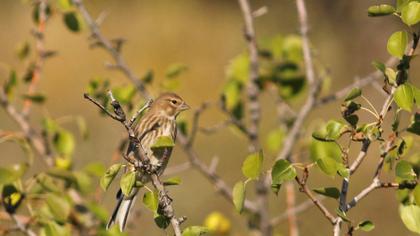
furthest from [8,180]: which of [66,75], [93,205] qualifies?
[66,75]

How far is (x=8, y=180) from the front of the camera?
2.68 meters

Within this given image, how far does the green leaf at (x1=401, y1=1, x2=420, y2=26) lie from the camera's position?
6.90ft

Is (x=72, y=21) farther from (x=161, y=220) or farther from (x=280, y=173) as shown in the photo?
(x=280, y=173)

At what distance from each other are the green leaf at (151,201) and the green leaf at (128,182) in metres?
0.04

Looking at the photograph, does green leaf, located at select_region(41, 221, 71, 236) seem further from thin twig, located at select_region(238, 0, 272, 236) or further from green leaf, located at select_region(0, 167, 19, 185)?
thin twig, located at select_region(238, 0, 272, 236)

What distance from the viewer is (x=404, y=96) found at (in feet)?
6.91

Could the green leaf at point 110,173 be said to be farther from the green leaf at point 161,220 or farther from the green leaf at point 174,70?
the green leaf at point 174,70

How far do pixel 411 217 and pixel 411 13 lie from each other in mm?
462

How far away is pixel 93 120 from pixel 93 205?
22.2 feet

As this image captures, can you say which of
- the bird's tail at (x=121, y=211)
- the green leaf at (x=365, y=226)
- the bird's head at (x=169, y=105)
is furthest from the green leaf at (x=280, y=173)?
the bird's head at (x=169, y=105)

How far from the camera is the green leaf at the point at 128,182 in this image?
7.23 feet

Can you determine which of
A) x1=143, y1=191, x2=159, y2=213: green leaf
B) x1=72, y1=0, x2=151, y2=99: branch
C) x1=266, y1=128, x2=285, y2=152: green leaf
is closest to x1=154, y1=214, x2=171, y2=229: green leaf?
x1=143, y1=191, x2=159, y2=213: green leaf

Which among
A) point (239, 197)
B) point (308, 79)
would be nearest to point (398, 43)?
point (239, 197)

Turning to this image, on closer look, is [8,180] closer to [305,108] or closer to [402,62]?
[402,62]
